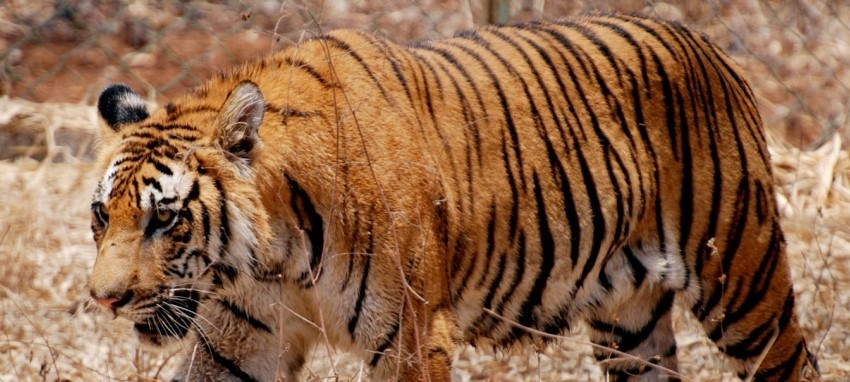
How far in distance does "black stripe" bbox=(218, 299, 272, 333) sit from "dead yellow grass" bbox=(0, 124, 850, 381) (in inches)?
30.0

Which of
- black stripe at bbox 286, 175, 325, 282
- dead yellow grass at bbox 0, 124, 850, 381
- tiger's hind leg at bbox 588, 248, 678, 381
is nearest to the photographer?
black stripe at bbox 286, 175, 325, 282

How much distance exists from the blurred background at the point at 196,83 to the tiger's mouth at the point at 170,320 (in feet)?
1.45

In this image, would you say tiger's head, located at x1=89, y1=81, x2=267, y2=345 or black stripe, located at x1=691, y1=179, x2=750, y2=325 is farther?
black stripe, located at x1=691, y1=179, x2=750, y2=325

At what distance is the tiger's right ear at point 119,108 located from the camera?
124 inches

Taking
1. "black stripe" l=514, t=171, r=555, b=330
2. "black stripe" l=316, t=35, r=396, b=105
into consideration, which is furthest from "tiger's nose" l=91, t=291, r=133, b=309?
"black stripe" l=514, t=171, r=555, b=330

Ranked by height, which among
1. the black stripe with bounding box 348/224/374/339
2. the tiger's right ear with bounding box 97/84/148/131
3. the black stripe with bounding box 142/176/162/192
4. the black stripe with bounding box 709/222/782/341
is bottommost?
the black stripe with bounding box 709/222/782/341

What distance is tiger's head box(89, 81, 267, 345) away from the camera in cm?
276

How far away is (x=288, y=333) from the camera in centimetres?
312

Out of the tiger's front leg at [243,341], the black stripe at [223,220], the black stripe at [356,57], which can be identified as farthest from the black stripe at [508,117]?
the black stripe at [223,220]

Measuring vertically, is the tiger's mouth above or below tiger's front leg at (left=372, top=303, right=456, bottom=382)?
above

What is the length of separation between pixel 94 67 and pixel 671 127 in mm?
4020

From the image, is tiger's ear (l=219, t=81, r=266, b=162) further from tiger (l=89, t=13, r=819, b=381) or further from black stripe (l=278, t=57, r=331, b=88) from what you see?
black stripe (l=278, t=57, r=331, b=88)

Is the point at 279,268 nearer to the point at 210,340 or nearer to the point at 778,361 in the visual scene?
the point at 210,340

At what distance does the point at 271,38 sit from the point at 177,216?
156 inches
